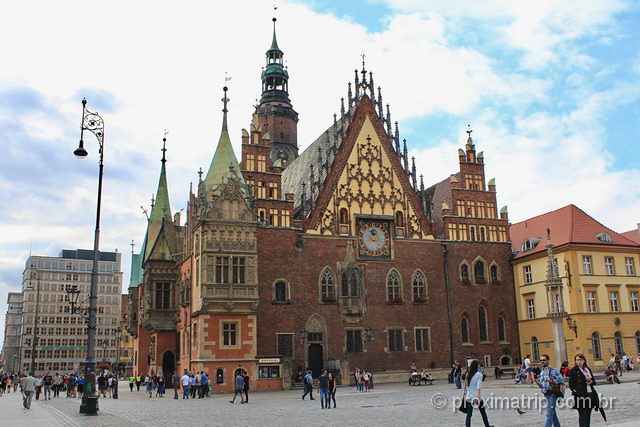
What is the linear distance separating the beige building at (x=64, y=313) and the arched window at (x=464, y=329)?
9219 cm

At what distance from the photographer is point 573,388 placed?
1335cm

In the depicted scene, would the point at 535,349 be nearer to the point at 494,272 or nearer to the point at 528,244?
the point at 494,272

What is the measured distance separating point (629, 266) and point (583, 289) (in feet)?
20.2

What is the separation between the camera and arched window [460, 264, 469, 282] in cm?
5025

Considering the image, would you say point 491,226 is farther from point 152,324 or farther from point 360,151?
point 152,324

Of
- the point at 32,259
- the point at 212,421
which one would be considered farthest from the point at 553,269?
the point at 32,259

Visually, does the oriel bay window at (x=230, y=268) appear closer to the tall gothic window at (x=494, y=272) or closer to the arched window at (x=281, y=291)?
the arched window at (x=281, y=291)

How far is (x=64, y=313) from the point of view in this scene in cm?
13112

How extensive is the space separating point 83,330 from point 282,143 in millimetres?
A: 82964

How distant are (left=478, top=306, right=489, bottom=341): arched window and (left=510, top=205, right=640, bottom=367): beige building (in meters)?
3.07

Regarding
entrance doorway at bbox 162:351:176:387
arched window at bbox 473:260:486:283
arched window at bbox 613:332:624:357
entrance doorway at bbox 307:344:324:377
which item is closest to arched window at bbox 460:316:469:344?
arched window at bbox 473:260:486:283

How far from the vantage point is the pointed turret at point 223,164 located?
4500cm

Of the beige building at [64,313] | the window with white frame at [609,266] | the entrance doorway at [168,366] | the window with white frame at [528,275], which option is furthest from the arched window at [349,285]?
the beige building at [64,313]

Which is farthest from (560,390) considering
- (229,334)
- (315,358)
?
(315,358)
